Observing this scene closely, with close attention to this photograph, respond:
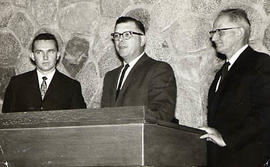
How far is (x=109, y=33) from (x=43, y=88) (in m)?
1.08

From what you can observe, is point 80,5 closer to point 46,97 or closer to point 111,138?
point 46,97

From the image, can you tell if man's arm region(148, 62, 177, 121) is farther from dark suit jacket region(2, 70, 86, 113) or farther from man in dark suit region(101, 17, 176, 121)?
dark suit jacket region(2, 70, 86, 113)

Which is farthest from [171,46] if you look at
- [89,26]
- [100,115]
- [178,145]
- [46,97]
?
[100,115]

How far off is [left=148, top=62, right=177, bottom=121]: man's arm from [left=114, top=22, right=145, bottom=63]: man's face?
28 cm

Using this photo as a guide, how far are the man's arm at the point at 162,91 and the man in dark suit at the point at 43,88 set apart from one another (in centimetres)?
84

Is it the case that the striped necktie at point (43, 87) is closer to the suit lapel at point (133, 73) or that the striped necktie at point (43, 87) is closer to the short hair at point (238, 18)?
the suit lapel at point (133, 73)

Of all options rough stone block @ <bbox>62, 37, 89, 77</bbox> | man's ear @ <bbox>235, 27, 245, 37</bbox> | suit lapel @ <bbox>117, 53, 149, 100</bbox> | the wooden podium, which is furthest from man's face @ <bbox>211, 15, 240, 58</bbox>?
rough stone block @ <bbox>62, 37, 89, 77</bbox>

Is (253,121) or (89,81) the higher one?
(89,81)

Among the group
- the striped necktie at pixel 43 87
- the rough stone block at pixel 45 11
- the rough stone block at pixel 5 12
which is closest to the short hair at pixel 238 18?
the striped necktie at pixel 43 87

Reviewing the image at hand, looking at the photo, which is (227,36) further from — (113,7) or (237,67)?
(113,7)

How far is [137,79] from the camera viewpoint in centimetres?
350

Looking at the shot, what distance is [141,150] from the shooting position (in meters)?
2.13

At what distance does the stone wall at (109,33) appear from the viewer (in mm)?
4309

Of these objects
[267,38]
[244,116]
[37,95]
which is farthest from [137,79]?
[267,38]
